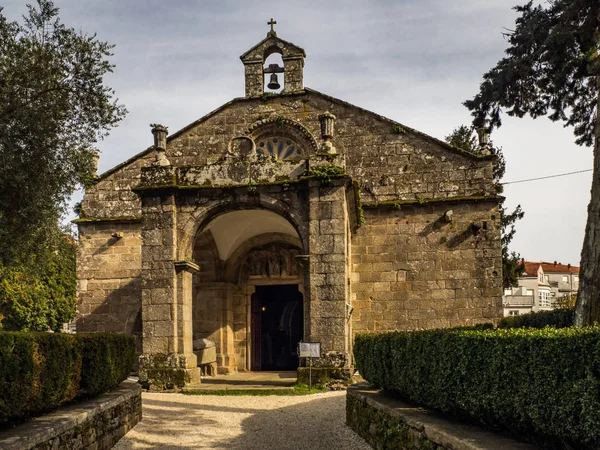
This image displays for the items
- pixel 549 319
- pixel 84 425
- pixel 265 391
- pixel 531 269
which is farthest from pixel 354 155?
pixel 531 269

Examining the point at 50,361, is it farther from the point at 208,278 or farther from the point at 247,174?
the point at 208,278

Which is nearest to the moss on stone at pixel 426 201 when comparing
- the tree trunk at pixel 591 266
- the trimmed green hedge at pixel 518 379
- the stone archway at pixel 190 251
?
the stone archway at pixel 190 251

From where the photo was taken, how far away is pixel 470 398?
203 inches

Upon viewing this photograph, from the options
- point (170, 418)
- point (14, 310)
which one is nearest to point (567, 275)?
point (14, 310)

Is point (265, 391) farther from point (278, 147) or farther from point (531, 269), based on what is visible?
point (531, 269)

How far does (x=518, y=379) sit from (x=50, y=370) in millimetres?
4332

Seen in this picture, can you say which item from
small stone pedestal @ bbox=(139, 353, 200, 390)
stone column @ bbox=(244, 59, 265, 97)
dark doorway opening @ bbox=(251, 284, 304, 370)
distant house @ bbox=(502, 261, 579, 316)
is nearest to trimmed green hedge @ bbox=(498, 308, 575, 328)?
small stone pedestal @ bbox=(139, 353, 200, 390)

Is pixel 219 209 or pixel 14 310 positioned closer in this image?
A: pixel 219 209

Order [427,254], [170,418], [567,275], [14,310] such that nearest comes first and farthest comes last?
[170,418] → [427,254] → [14,310] → [567,275]

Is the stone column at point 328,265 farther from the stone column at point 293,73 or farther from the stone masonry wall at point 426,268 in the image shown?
the stone column at point 293,73

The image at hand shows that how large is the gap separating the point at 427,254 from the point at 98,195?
→ 8.75 metres

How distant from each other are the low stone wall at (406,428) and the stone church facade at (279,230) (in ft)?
12.5

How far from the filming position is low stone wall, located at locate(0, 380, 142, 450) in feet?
17.7

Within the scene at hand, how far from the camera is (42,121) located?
9.53 meters
